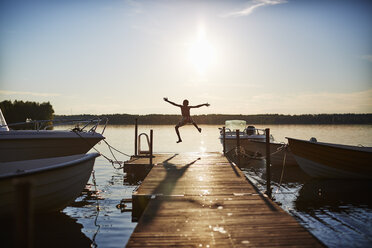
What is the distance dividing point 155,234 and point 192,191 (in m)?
3.58

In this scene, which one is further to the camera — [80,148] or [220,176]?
[80,148]

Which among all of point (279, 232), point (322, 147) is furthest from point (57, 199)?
point (322, 147)

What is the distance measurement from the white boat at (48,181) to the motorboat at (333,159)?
1049cm

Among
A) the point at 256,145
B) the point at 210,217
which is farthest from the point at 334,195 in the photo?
the point at 256,145

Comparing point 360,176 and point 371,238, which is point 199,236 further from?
point 360,176

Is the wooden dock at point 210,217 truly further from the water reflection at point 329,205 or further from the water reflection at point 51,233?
the water reflection at point 329,205

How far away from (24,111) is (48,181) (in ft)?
271

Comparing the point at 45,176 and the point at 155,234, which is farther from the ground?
the point at 45,176

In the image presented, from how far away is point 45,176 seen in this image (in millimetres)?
8102

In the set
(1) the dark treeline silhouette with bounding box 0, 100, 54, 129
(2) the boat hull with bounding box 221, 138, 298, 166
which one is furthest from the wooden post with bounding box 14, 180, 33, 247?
(1) the dark treeline silhouette with bounding box 0, 100, 54, 129

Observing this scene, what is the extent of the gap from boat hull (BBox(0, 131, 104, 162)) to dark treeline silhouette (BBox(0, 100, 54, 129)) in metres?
70.3

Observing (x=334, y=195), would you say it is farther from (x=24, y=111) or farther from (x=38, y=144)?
(x=24, y=111)

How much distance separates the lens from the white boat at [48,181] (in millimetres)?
7551

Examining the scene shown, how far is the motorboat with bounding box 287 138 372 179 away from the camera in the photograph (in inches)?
573
